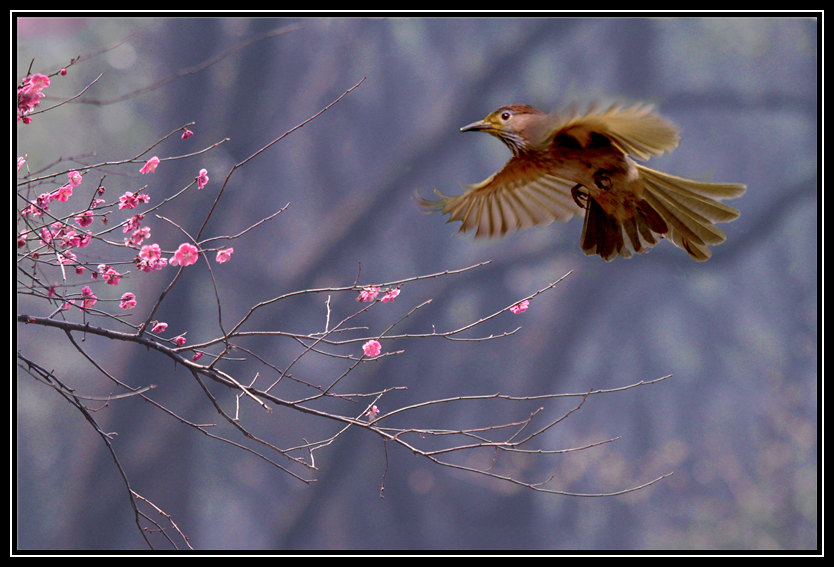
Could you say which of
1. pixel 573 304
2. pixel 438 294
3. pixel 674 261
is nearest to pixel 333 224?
pixel 438 294

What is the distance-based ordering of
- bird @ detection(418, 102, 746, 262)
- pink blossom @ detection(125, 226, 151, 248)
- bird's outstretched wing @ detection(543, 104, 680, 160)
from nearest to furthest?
bird's outstretched wing @ detection(543, 104, 680, 160)
bird @ detection(418, 102, 746, 262)
pink blossom @ detection(125, 226, 151, 248)

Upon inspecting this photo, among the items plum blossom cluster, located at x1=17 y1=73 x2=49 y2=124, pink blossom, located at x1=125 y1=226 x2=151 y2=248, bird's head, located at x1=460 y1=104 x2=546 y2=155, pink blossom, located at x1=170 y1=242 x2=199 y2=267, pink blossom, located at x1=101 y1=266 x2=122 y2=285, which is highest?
plum blossom cluster, located at x1=17 y1=73 x2=49 y2=124

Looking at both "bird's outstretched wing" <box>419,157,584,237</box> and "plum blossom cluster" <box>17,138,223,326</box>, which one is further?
"bird's outstretched wing" <box>419,157,584,237</box>

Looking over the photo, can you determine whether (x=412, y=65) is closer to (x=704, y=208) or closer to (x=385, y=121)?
(x=385, y=121)

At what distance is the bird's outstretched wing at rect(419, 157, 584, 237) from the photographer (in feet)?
3.84

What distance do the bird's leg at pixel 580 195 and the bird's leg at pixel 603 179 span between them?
5 cm

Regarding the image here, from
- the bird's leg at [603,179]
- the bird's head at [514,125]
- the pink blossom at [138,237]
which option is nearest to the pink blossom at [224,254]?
the pink blossom at [138,237]

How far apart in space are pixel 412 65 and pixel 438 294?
1.22 meters

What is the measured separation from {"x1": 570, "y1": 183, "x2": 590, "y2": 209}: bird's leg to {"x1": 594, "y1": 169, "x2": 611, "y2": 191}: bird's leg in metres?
0.05

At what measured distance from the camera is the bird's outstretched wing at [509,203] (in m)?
1.17

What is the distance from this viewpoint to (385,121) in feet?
13.2

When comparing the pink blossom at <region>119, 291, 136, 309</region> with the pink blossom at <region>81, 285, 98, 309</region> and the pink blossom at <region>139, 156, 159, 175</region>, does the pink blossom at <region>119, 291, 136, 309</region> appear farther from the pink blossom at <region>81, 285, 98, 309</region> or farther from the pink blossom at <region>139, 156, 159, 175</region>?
the pink blossom at <region>139, 156, 159, 175</region>

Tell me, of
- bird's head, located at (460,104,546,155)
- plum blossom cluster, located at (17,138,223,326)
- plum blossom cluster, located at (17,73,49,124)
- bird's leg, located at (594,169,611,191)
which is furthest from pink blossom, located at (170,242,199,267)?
bird's leg, located at (594,169,611,191)

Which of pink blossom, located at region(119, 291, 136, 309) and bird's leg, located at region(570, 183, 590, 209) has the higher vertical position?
bird's leg, located at region(570, 183, 590, 209)
